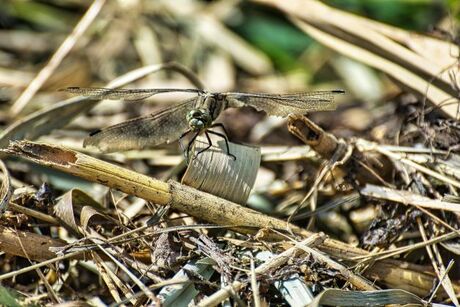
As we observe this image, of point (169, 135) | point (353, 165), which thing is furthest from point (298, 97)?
point (169, 135)

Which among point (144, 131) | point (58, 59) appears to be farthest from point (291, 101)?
point (58, 59)

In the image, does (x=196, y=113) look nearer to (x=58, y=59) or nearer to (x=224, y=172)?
(x=224, y=172)

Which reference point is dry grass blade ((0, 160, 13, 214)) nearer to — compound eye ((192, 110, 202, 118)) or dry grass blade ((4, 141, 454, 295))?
dry grass blade ((4, 141, 454, 295))

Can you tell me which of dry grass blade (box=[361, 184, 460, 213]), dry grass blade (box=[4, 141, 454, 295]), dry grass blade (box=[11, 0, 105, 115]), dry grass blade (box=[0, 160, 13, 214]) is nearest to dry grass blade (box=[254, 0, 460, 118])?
dry grass blade (box=[361, 184, 460, 213])

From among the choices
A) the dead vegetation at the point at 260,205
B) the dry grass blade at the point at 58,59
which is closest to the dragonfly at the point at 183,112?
the dead vegetation at the point at 260,205

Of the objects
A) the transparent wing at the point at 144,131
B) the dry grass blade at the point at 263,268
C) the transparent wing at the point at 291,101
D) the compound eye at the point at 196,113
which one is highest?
the transparent wing at the point at 291,101

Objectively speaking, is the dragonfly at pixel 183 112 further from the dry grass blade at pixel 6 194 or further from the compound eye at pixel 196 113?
the dry grass blade at pixel 6 194
